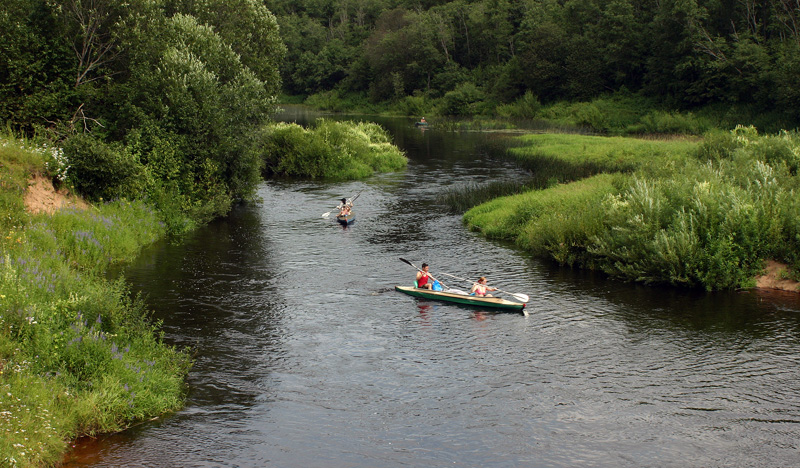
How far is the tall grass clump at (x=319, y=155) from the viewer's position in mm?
55750

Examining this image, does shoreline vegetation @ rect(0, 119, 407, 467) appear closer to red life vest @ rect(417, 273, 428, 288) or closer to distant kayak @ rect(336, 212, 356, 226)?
red life vest @ rect(417, 273, 428, 288)

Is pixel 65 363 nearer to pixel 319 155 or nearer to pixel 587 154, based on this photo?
pixel 319 155

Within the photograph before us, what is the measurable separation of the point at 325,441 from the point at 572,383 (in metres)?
6.67

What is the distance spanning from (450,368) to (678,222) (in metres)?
12.4

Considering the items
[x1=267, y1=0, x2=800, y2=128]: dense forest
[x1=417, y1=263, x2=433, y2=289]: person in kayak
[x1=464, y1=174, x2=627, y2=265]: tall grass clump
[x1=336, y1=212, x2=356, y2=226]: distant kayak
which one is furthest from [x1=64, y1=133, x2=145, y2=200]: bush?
[x1=267, y1=0, x2=800, y2=128]: dense forest

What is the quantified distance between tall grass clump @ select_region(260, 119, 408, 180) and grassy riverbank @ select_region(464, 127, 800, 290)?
21456mm

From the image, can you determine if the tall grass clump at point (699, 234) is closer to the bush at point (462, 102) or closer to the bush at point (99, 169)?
the bush at point (99, 169)

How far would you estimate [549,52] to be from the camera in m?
110

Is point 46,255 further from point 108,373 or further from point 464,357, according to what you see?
point 464,357

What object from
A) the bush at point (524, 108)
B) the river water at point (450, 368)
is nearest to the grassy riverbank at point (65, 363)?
the river water at point (450, 368)

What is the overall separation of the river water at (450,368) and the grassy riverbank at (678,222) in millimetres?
960

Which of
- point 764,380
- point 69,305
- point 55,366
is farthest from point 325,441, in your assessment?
point 764,380

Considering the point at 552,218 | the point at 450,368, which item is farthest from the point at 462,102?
the point at 450,368

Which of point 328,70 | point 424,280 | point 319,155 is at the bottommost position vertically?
point 424,280
